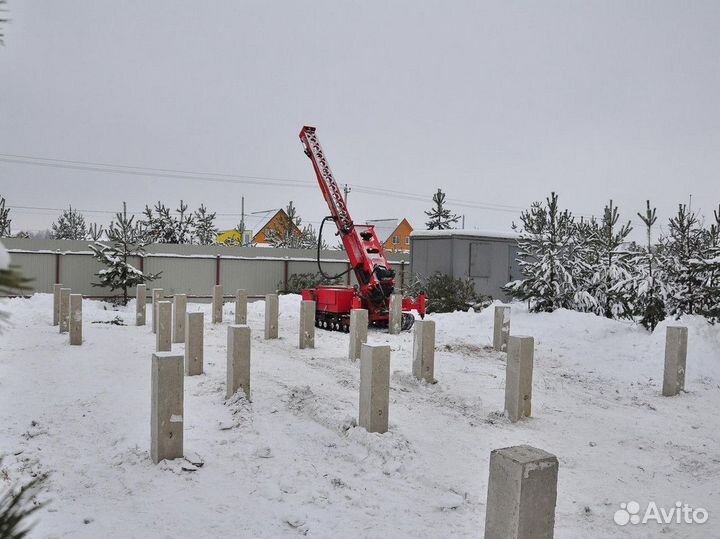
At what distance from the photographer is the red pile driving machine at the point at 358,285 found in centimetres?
1519

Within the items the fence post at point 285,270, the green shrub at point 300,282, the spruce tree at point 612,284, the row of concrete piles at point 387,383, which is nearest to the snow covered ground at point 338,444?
the row of concrete piles at point 387,383

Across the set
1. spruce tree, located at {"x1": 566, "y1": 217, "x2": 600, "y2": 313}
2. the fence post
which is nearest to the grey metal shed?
spruce tree, located at {"x1": 566, "y1": 217, "x2": 600, "y2": 313}

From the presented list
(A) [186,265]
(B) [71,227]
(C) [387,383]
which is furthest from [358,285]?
(B) [71,227]

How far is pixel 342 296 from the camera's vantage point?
15172 mm

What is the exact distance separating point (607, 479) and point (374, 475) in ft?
7.19

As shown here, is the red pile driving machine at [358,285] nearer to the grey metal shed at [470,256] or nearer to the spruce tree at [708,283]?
the grey metal shed at [470,256]

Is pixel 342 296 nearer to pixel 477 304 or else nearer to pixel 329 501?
pixel 477 304

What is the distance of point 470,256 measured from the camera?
67.4ft

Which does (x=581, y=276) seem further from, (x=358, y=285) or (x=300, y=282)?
(x=300, y=282)

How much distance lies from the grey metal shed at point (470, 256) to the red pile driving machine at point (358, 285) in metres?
4.81

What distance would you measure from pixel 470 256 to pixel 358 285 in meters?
6.25

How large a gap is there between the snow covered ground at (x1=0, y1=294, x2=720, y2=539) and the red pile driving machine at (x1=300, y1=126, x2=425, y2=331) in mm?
4256

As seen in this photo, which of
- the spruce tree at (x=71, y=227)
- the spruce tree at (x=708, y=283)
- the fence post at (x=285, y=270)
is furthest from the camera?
the spruce tree at (x=71, y=227)

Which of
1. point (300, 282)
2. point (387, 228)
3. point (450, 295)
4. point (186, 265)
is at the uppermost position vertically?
point (387, 228)
